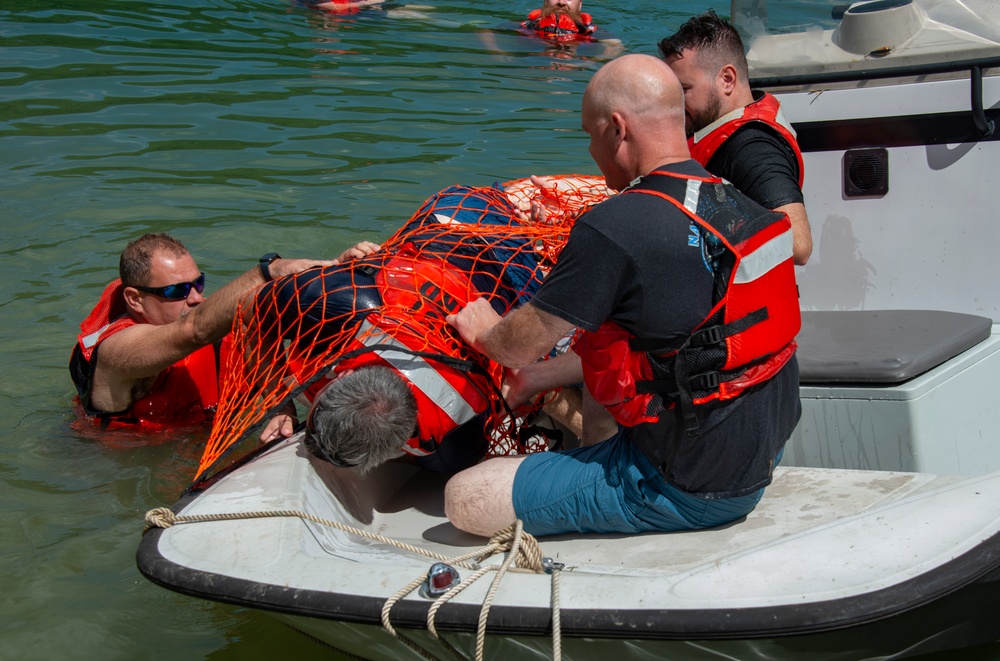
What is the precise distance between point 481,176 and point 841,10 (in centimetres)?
408

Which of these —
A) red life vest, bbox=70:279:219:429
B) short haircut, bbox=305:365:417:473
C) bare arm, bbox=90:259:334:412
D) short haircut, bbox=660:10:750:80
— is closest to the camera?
short haircut, bbox=305:365:417:473

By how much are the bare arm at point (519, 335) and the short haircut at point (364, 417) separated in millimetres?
284

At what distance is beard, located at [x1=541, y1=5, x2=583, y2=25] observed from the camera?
12550 mm

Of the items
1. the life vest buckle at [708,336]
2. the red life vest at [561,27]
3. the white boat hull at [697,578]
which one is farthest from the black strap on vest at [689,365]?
the red life vest at [561,27]

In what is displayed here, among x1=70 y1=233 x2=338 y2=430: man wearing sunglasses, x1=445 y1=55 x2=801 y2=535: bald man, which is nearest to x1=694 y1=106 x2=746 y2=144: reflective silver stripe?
x1=445 y1=55 x2=801 y2=535: bald man

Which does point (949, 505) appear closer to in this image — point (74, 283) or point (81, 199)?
point (74, 283)

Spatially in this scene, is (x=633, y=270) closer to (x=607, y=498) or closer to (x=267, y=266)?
(x=607, y=498)

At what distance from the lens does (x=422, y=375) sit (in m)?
2.98

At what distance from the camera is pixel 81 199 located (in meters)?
7.00

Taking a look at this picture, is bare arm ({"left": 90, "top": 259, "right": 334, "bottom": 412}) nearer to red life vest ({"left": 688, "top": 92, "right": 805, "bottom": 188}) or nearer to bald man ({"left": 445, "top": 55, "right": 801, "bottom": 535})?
bald man ({"left": 445, "top": 55, "right": 801, "bottom": 535})

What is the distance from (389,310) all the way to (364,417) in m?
0.46

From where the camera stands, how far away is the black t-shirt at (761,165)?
3154 mm

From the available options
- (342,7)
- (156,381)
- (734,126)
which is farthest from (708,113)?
(342,7)

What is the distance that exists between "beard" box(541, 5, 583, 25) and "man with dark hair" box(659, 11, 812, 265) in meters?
9.38
